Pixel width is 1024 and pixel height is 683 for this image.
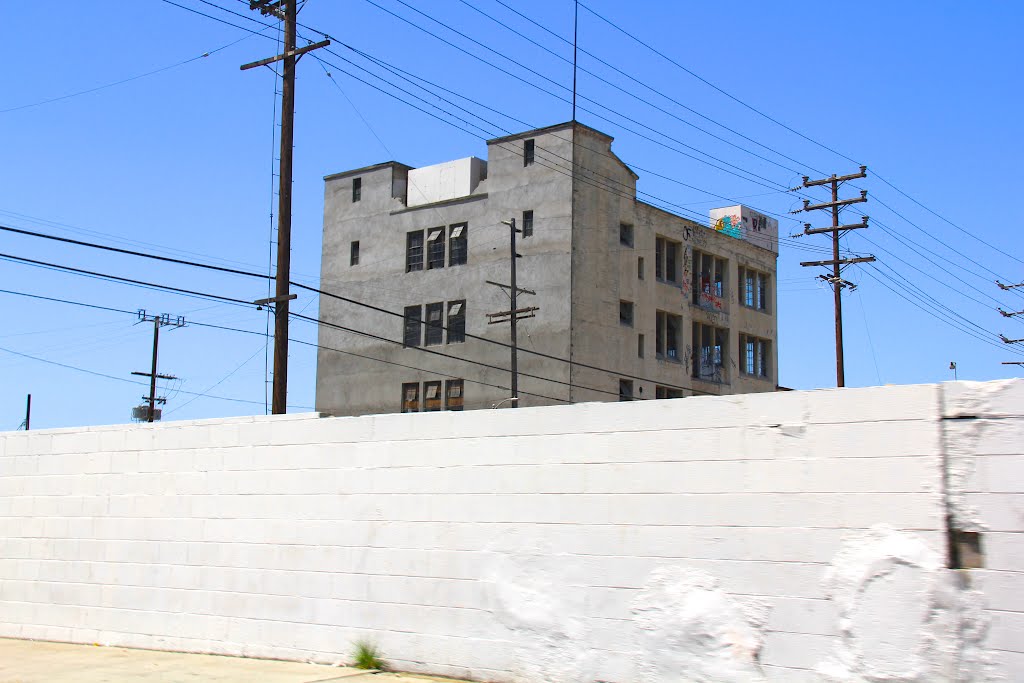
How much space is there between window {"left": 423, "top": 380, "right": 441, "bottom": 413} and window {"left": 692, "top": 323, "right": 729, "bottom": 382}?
1203cm

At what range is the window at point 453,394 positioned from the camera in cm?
4559

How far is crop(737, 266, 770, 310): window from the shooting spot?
175 feet

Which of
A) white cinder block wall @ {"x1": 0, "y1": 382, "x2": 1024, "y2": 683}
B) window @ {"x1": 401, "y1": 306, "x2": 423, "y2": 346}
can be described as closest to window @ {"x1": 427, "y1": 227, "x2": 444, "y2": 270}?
window @ {"x1": 401, "y1": 306, "x2": 423, "y2": 346}

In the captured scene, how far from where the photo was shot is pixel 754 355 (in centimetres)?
5384

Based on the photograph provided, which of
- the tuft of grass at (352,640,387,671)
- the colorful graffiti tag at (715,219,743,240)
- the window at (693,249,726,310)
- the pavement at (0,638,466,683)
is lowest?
the pavement at (0,638,466,683)

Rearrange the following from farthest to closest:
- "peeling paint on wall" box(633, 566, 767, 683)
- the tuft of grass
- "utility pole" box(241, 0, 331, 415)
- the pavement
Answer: "utility pole" box(241, 0, 331, 415) → the tuft of grass → the pavement → "peeling paint on wall" box(633, 566, 767, 683)

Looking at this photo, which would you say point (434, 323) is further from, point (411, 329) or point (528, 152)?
point (528, 152)

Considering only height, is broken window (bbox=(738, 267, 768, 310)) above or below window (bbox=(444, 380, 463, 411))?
above

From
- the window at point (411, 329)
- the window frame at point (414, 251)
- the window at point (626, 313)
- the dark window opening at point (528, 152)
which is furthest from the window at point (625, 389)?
the window frame at point (414, 251)

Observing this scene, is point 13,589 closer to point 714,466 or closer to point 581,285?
point 714,466

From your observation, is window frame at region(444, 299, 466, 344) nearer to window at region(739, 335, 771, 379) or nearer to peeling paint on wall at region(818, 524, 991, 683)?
window at region(739, 335, 771, 379)

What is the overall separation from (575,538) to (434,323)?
3810 cm

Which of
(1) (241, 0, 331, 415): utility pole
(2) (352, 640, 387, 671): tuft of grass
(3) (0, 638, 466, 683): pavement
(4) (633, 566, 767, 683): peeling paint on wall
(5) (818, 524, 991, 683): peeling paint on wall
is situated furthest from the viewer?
(1) (241, 0, 331, 415): utility pole

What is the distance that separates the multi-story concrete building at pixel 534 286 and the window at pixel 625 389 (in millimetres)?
69
